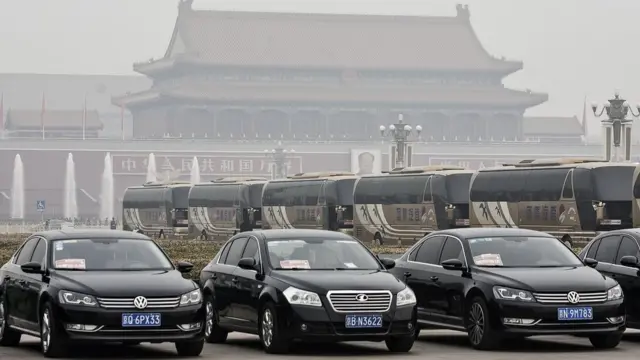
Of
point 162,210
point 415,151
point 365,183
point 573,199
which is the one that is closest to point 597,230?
point 573,199

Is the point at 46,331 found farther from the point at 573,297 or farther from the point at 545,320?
the point at 573,297

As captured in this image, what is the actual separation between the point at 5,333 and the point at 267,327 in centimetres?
241

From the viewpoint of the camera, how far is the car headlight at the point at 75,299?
1211cm

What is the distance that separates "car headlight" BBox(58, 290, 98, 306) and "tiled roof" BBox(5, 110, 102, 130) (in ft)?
324

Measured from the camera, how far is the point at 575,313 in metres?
12.8

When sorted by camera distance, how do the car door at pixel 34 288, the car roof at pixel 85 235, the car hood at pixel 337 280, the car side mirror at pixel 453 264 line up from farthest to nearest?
1. the car side mirror at pixel 453 264
2. the car roof at pixel 85 235
3. the car door at pixel 34 288
4. the car hood at pixel 337 280

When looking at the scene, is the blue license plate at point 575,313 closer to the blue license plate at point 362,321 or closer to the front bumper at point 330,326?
the front bumper at point 330,326

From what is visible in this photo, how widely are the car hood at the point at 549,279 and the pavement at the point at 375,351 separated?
0.54 meters

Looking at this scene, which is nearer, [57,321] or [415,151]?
[57,321]

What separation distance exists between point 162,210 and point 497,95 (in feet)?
186

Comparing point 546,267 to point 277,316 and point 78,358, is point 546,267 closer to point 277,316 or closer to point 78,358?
point 277,316

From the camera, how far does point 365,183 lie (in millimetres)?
41125

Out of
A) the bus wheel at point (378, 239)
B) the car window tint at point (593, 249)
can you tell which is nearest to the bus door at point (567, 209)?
the bus wheel at point (378, 239)

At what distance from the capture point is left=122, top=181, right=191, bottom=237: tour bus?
5269 centimetres
